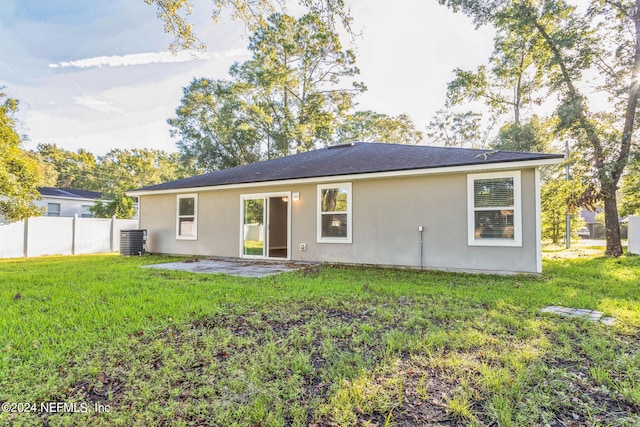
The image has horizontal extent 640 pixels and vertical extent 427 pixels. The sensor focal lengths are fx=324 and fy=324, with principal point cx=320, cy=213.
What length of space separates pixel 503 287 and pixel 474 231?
65.6 inches

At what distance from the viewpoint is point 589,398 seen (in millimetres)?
2166

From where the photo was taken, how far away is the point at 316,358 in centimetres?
278

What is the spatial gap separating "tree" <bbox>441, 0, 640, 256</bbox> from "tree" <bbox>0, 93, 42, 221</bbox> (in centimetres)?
1712

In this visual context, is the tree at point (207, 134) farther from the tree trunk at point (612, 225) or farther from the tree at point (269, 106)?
the tree trunk at point (612, 225)

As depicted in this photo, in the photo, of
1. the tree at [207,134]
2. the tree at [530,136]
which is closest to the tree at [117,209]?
the tree at [207,134]

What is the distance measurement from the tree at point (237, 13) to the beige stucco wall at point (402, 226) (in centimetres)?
370

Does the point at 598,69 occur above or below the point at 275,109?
below

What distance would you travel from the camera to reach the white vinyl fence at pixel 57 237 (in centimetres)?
1094

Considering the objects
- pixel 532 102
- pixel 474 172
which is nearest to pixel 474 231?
pixel 474 172

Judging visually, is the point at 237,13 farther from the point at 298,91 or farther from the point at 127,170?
the point at 127,170

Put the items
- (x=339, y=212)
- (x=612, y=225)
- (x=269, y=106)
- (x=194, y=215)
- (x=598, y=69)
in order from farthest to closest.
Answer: (x=269, y=106), (x=598, y=69), (x=612, y=225), (x=194, y=215), (x=339, y=212)

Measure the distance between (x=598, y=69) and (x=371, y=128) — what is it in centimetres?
1315

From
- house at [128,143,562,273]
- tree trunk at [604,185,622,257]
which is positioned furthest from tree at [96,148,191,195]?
tree trunk at [604,185,622,257]

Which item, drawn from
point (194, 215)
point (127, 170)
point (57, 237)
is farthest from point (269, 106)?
point (127, 170)
